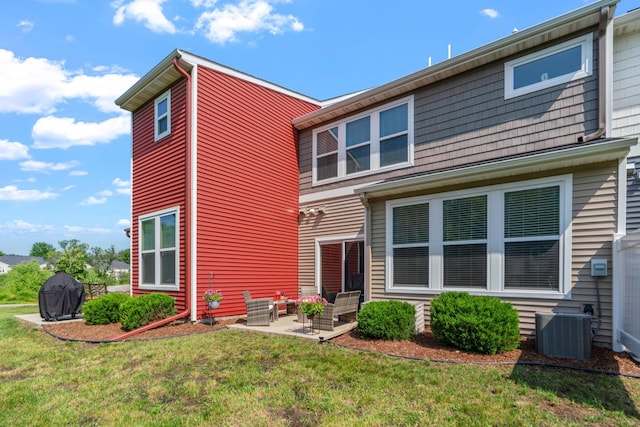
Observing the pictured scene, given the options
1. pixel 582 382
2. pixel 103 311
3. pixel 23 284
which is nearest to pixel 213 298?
pixel 103 311

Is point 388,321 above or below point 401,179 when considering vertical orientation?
below

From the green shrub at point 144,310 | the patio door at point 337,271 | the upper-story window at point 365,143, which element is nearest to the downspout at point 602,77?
the upper-story window at point 365,143

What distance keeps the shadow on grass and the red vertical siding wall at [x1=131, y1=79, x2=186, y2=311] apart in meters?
6.89

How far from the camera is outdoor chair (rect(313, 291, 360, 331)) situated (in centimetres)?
675

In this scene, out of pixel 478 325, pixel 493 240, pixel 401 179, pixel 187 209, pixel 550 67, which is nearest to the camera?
pixel 478 325

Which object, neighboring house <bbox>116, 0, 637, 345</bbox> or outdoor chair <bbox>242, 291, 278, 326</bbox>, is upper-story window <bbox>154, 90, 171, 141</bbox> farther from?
outdoor chair <bbox>242, 291, 278, 326</bbox>

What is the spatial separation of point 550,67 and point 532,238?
3.11m

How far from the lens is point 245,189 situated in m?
9.37

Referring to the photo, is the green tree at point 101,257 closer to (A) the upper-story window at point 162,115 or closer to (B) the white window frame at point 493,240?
(A) the upper-story window at point 162,115

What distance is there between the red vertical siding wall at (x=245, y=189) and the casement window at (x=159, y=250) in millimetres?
980

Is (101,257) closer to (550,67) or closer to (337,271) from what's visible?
(337,271)

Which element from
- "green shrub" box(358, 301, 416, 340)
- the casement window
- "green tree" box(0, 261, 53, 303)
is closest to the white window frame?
"green shrub" box(358, 301, 416, 340)

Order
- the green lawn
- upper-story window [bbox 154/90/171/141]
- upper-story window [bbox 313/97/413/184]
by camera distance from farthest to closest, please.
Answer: upper-story window [bbox 154/90/171/141]
upper-story window [bbox 313/97/413/184]
the green lawn

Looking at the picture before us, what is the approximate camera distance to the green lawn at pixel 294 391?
3355 mm
